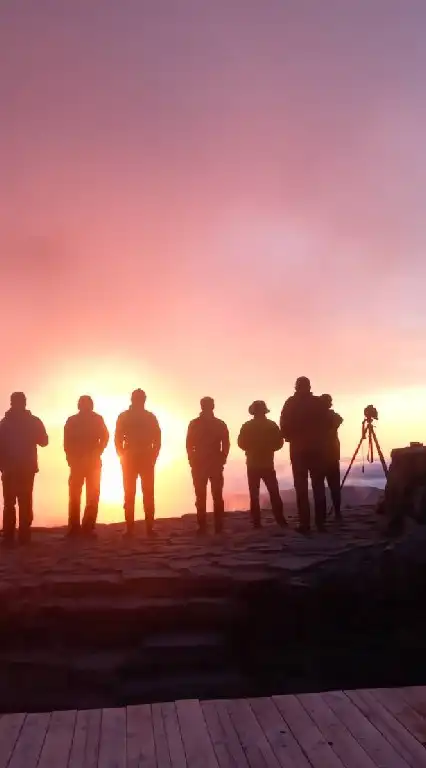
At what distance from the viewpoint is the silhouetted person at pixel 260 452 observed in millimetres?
10875

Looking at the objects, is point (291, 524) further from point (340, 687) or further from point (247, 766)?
point (247, 766)

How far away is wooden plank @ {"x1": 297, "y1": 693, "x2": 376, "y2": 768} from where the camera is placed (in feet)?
13.0

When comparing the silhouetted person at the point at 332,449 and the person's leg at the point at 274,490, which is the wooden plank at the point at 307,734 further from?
the person's leg at the point at 274,490

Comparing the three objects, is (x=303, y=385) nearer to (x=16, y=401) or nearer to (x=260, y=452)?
(x=260, y=452)

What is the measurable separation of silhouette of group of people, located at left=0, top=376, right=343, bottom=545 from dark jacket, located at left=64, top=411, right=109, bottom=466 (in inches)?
0.6

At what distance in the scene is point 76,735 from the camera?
445cm

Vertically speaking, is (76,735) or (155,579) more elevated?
(155,579)

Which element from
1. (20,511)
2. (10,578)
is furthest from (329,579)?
(20,511)

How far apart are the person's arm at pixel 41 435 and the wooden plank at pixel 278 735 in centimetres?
636

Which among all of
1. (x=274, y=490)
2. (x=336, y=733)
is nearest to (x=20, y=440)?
(x=274, y=490)

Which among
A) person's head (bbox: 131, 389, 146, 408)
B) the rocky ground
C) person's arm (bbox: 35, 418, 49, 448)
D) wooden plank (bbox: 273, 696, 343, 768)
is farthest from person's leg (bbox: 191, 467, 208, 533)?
wooden plank (bbox: 273, 696, 343, 768)

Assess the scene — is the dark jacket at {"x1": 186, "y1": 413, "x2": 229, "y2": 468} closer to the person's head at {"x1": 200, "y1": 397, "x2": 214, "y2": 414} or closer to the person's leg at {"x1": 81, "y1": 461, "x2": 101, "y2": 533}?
the person's head at {"x1": 200, "y1": 397, "x2": 214, "y2": 414}

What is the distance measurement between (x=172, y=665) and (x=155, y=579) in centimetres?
109

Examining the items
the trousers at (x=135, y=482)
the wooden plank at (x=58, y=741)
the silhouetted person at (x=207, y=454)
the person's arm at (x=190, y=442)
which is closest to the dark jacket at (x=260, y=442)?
→ the silhouetted person at (x=207, y=454)
